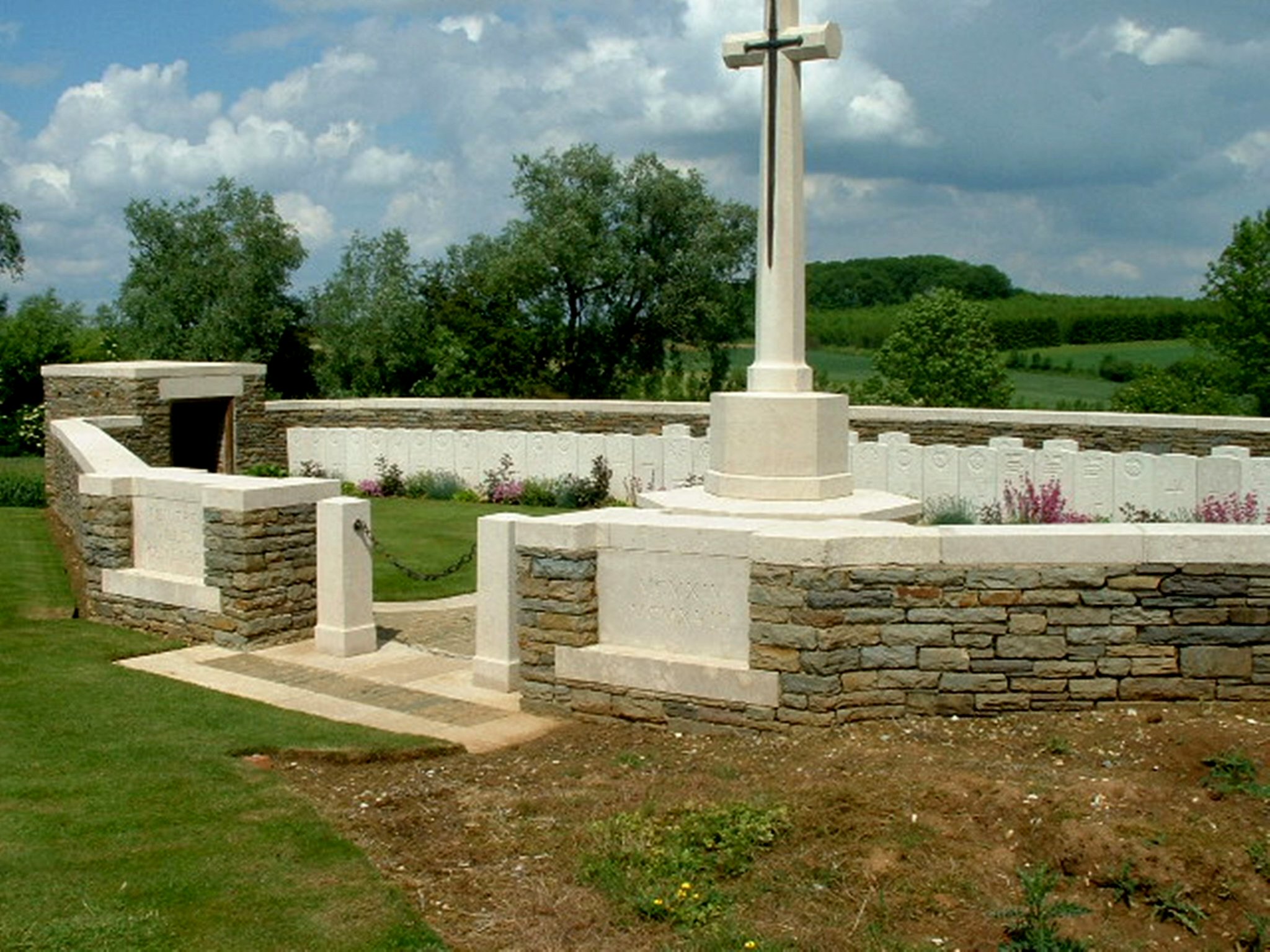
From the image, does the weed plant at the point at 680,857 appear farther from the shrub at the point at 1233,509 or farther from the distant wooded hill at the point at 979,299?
the distant wooded hill at the point at 979,299

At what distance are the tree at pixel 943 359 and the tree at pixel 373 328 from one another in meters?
11.0

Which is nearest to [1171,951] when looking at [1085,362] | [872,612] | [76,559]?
[872,612]

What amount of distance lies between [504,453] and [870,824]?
16159mm

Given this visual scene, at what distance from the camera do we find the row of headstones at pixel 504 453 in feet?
65.2

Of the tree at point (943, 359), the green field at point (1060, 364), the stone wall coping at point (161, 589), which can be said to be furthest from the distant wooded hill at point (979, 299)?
the stone wall coping at point (161, 589)

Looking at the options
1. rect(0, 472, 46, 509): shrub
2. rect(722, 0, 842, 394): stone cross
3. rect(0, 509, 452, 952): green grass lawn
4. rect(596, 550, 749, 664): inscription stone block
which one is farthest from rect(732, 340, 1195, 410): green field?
rect(0, 509, 452, 952): green grass lawn

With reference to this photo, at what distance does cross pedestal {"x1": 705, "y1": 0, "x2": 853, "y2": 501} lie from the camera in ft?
31.5

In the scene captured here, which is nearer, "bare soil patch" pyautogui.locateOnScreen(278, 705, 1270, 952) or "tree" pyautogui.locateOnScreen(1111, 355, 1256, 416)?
"bare soil patch" pyautogui.locateOnScreen(278, 705, 1270, 952)

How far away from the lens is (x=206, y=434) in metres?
22.7

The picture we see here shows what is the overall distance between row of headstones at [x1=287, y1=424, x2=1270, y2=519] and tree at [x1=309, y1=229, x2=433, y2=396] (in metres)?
10.0

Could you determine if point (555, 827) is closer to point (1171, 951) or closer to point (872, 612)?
point (872, 612)

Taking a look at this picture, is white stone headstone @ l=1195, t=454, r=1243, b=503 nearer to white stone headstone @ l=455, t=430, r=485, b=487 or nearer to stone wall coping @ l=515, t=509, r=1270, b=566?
stone wall coping @ l=515, t=509, r=1270, b=566

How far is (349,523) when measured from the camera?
34.0 feet

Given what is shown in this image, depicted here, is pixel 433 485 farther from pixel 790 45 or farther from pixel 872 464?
pixel 790 45
